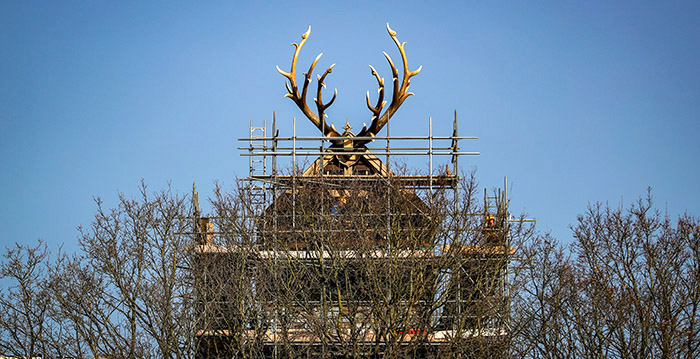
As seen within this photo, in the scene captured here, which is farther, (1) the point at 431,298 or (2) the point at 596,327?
(2) the point at 596,327

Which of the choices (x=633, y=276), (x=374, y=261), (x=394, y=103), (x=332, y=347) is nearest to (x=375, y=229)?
(x=374, y=261)

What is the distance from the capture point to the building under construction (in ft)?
121

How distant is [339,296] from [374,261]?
1.45m

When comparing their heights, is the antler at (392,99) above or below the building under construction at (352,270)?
above

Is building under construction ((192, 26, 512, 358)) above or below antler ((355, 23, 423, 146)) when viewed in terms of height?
below

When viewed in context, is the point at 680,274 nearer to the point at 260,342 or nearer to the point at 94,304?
the point at 260,342

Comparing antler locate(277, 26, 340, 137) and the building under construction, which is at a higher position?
antler locate(277, 26, 340, 137)

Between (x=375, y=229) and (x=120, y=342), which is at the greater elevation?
(x=375, y=229)

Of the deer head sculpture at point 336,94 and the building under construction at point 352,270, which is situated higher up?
the deer head sculpture at point 336,94

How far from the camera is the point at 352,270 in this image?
3753 cm

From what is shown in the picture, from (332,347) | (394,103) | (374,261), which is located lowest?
(332,347)

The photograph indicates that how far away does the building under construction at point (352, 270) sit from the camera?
36938mm

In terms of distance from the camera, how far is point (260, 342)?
122 feet

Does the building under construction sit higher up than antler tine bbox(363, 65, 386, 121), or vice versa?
antler tine bbox(363, 65, 386, 121)
